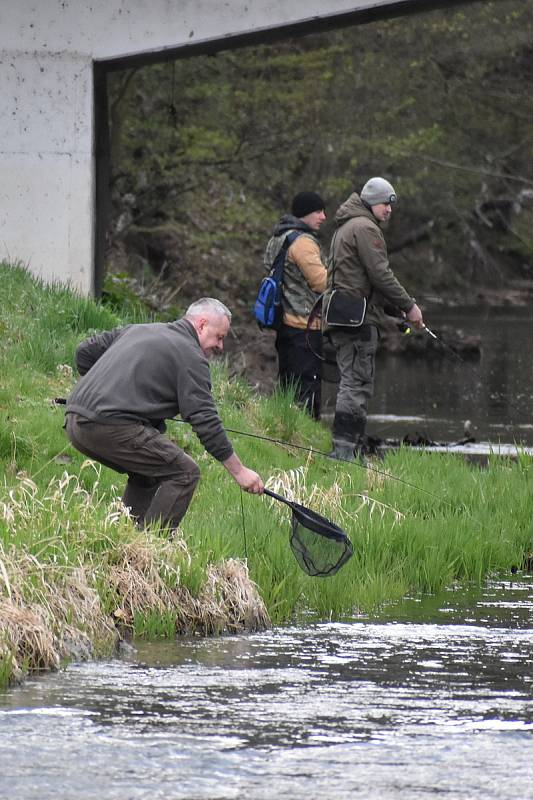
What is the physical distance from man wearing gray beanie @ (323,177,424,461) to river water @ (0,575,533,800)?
14.4 feet

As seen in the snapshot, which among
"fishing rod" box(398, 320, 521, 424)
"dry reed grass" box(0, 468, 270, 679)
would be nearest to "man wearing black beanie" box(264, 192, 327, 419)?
"fishing rod" box(398, 320, 521, 424)

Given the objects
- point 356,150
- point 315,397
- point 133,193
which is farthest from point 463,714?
point 356,150

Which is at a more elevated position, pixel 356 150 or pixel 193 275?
pixel 356 150

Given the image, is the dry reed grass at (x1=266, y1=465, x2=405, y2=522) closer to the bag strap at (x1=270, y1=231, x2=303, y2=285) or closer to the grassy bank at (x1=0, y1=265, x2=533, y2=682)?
the grassy bank at (x1=0, y1=265, x2=533, y2=682)

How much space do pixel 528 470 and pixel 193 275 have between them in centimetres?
1898

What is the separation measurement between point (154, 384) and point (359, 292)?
14.2 ft

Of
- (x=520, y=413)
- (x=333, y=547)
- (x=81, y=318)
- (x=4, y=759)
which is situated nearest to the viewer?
(x=4, y=759)

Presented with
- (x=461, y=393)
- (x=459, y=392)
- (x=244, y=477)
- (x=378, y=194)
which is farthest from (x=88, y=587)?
(x=459, y=392)

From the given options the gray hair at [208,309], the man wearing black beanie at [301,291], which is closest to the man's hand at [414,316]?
the man wearing black beanie at [301,291]

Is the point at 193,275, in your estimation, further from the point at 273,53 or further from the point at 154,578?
the point at 154,578

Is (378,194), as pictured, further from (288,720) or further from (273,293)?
(288,720)

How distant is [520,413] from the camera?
1930 centimetres

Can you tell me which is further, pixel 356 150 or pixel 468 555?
pixel 356 150

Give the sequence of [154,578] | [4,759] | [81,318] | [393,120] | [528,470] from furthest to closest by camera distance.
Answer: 1. [393,120]
2. [81,318]
3. [528,470]
4. [154,578]
5. [4,759]
